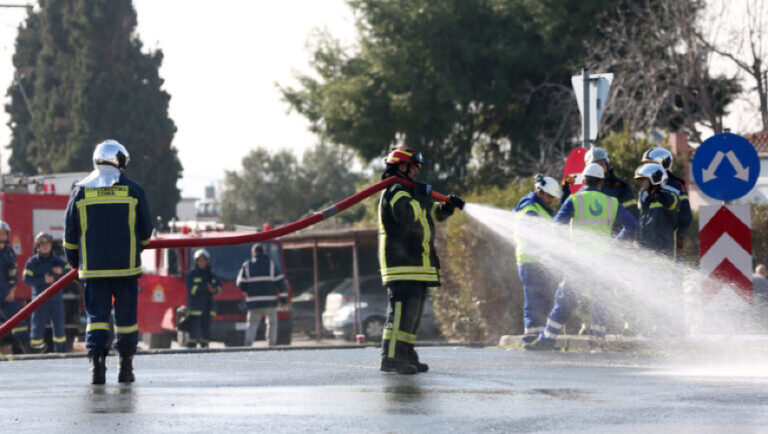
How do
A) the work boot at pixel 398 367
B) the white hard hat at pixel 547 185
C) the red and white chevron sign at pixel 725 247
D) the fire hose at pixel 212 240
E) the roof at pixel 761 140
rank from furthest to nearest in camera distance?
the roof at pixel 761 140 < the white hard hat at pixel 547 185 < the red and white chevron sign at pixel 725 247 < the fire hose at pixel 212 240 < the work boot at pixel 398 367

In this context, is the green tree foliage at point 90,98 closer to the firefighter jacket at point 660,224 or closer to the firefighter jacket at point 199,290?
the firefighter jacket at point 199,290

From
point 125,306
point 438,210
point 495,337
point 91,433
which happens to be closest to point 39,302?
point 125,306

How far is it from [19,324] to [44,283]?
0.73m

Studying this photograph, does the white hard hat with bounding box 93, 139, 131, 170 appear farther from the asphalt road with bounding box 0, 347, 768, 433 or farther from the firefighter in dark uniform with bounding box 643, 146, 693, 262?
the firefighter in dark uniform with bounding box 643, 146, 693, 262

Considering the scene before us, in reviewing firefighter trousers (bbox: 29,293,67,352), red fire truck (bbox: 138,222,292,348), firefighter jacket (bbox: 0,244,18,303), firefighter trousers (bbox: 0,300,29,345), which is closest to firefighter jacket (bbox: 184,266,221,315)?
red fire truck (bbox: 138,222,292,348)

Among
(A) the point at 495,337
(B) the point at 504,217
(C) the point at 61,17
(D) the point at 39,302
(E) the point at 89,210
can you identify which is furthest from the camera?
(C) the point at 61,17

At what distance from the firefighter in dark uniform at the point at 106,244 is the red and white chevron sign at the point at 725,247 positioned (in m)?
5.36

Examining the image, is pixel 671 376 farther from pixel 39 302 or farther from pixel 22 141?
pixel 22 141

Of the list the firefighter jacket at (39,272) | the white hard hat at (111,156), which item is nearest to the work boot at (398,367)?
the white hard hat at (111,156)

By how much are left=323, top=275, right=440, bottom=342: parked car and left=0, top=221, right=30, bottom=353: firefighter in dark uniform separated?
868 cm

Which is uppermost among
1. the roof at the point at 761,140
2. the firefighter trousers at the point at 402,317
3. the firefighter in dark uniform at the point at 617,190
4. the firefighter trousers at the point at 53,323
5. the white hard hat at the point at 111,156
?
the roof at the point at 761,140

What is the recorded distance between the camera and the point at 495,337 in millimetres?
17766

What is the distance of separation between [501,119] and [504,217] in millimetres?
23903

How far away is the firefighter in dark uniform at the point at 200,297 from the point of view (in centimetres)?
2014
